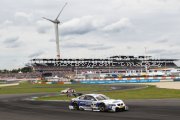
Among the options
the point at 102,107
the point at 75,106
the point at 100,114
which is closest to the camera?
the point at 100,114

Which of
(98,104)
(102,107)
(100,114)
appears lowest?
(100,114)

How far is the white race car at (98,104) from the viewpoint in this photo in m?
22.8

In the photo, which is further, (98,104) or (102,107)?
(98,104)

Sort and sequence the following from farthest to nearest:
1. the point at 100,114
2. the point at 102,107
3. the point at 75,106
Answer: the point at 75,106 < the point at 102,107 < the point at 100,114

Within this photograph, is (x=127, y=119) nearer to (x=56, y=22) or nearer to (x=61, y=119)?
(x=61, y=119)

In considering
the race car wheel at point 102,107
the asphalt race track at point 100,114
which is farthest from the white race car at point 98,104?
the asphalt race track at point 100,114

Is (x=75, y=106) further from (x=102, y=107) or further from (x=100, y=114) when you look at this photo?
(x=100, y=114)

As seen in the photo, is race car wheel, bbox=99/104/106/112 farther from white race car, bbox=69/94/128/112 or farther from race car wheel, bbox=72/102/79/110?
race car wheel, bbox=72/102/79/110

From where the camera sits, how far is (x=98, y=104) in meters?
23.9

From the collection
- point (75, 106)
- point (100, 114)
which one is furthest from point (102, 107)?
point (75, 106)

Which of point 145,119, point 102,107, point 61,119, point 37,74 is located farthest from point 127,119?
point 37,74

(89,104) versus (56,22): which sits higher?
(56,22)

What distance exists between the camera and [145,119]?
1759 centimetres

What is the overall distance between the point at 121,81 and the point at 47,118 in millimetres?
81703
